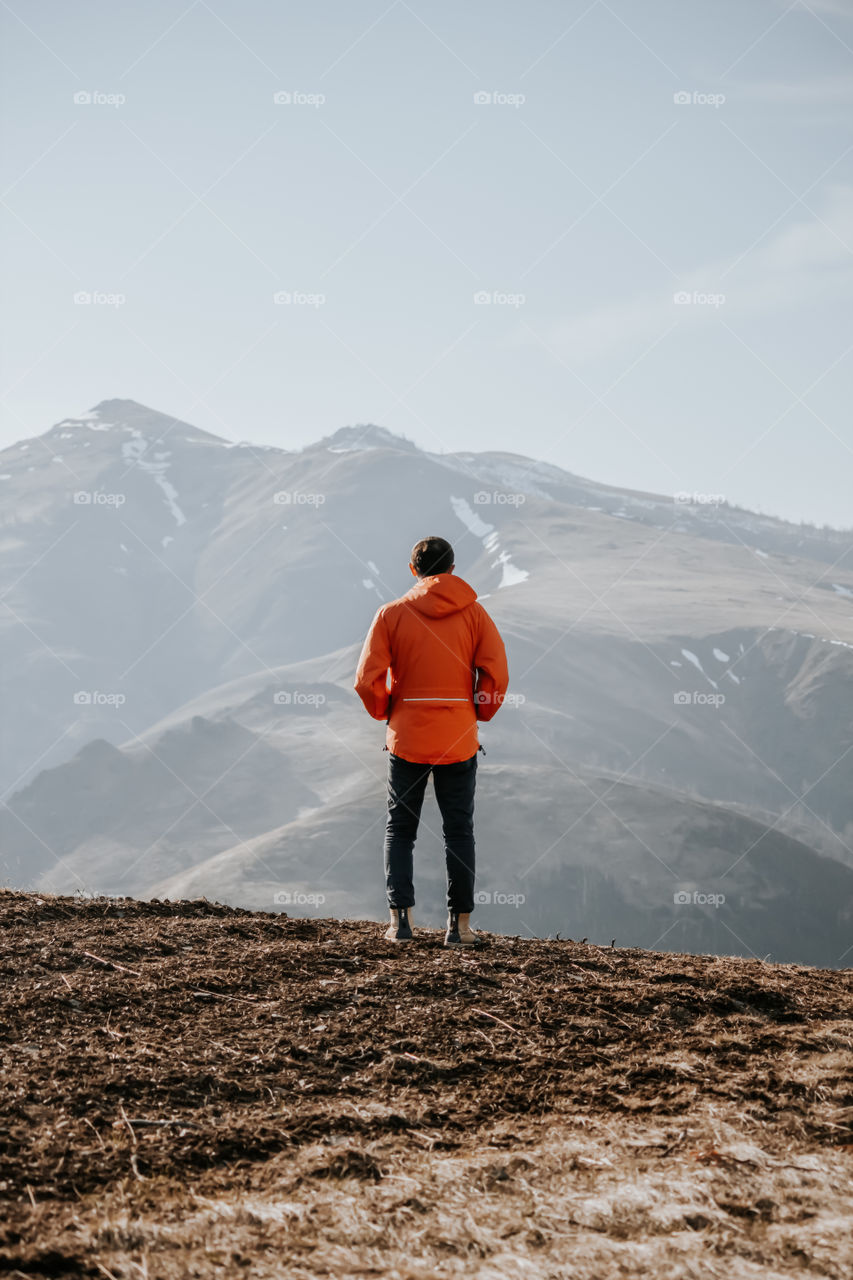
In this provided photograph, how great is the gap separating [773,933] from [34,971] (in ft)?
444

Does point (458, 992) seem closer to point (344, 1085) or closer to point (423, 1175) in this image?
point (344, 1085)

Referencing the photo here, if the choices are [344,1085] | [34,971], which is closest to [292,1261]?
[344,1085]

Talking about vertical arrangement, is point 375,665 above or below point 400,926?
above

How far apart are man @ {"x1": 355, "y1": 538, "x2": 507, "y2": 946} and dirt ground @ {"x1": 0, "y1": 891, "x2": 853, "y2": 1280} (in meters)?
0.86

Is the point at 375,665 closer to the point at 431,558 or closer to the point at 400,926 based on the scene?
the point at 431,558

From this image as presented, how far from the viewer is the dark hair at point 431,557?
25.3 feet

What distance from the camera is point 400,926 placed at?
7668mm

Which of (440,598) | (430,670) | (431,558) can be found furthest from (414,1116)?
(431,558)

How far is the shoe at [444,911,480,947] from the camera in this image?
747cm
